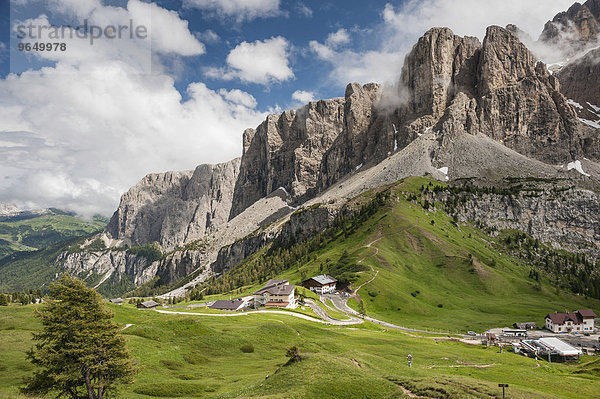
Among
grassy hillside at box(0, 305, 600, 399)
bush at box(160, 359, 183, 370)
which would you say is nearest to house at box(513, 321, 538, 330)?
grassy hillside at box(0, 305, 600, 399)

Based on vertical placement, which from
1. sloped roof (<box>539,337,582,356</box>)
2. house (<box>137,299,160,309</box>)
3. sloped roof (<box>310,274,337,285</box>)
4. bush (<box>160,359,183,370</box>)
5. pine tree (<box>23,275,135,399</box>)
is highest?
pine tree (<box>23,275,135,399</box>)

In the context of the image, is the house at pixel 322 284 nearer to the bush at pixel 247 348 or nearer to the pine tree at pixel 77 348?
the bush at pixel 247 348

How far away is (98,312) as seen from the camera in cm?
2684

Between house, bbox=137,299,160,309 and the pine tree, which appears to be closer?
the pine tree

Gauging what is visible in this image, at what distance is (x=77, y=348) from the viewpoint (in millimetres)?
25344

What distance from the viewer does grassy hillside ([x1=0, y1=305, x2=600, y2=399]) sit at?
29.7m

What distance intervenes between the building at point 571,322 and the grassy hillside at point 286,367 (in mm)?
59285

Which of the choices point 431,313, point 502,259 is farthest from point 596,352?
point 502,259

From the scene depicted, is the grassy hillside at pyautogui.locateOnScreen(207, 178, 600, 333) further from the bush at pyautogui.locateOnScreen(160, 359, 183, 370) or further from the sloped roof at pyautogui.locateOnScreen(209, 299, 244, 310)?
the bush at pyautogui.locateOnScreen(160, 359, 183, 370)

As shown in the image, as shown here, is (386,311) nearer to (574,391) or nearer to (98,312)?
(574,391)

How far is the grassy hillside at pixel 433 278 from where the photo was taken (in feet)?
396

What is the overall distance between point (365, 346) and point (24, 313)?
6053cm

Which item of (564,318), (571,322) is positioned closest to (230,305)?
(564,318)

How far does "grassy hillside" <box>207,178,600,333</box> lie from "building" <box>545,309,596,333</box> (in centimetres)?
707
